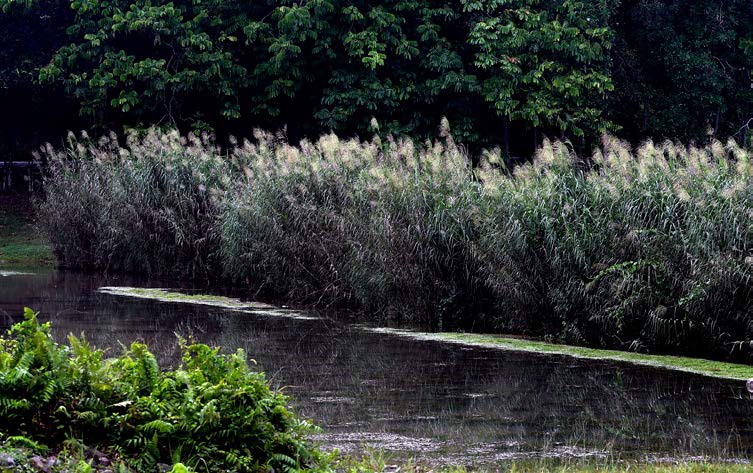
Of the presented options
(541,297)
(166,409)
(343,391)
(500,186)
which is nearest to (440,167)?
(500,186)

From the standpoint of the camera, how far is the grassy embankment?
25.5 metres

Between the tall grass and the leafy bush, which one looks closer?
the leafy bush

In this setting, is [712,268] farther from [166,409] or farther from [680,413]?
[166,409]

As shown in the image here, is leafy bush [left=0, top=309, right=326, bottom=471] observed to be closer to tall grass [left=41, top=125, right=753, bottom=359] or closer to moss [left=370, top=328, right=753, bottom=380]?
moss [left=370, top=328, right=753, bottom=380]

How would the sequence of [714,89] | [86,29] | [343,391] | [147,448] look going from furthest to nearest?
[714,89] < [86,29] < [343,391] < [147,448]

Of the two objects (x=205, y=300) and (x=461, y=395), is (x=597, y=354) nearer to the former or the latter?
(x=461, y=395)

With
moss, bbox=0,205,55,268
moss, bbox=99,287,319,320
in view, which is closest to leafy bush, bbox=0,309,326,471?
moss, bbox=99,287,319,320

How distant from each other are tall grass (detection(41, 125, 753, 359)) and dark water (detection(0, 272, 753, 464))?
1.16 m

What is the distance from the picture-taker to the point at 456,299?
14672 millimetres

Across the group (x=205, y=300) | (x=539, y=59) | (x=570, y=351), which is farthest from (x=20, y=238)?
(x=570, y=351)

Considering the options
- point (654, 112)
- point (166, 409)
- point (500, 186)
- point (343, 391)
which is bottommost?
point (343, 391)

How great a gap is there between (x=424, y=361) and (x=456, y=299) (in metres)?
2.93

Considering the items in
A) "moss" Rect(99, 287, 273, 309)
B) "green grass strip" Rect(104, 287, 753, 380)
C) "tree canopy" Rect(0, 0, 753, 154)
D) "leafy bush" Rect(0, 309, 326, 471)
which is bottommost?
"moss" Rect(99, 287, 273, 309)

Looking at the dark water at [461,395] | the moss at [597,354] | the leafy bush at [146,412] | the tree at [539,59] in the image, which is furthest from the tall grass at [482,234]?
the tree at [539,59]
